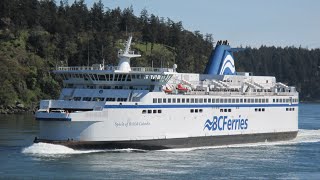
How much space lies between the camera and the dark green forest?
95312 millimetres

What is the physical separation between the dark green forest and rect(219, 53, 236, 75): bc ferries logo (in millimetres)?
40631

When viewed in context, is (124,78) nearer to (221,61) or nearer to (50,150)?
(50,150)

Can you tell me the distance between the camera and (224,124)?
146 feet

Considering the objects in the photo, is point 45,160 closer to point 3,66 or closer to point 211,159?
point 211,159

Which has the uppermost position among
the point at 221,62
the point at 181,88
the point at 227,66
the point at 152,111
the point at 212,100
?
the point at 221,62

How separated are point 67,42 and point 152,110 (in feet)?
230

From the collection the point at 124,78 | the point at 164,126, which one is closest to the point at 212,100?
the point at 164,126

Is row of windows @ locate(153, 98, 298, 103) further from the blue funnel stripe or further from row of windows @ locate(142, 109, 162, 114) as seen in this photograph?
the blue funnel stripe

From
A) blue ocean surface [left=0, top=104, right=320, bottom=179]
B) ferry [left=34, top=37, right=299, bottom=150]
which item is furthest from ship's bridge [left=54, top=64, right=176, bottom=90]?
blue ocean surface [left=0, top=104, right=320, bottom=179]

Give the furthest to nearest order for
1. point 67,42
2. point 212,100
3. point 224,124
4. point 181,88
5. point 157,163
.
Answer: point 67,42, point 224,124, point 212,100, point 181,88, point 157,163

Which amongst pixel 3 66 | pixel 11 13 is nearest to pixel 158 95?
pixel 3 66

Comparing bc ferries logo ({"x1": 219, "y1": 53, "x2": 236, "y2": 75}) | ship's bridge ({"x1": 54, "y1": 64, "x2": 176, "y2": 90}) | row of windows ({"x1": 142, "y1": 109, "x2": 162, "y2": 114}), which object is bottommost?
row of windows ({"x1": 142, "y1": 109, "x2": 162, "y2": 114})

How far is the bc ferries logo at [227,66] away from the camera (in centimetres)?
5066

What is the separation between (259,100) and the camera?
47438mm
